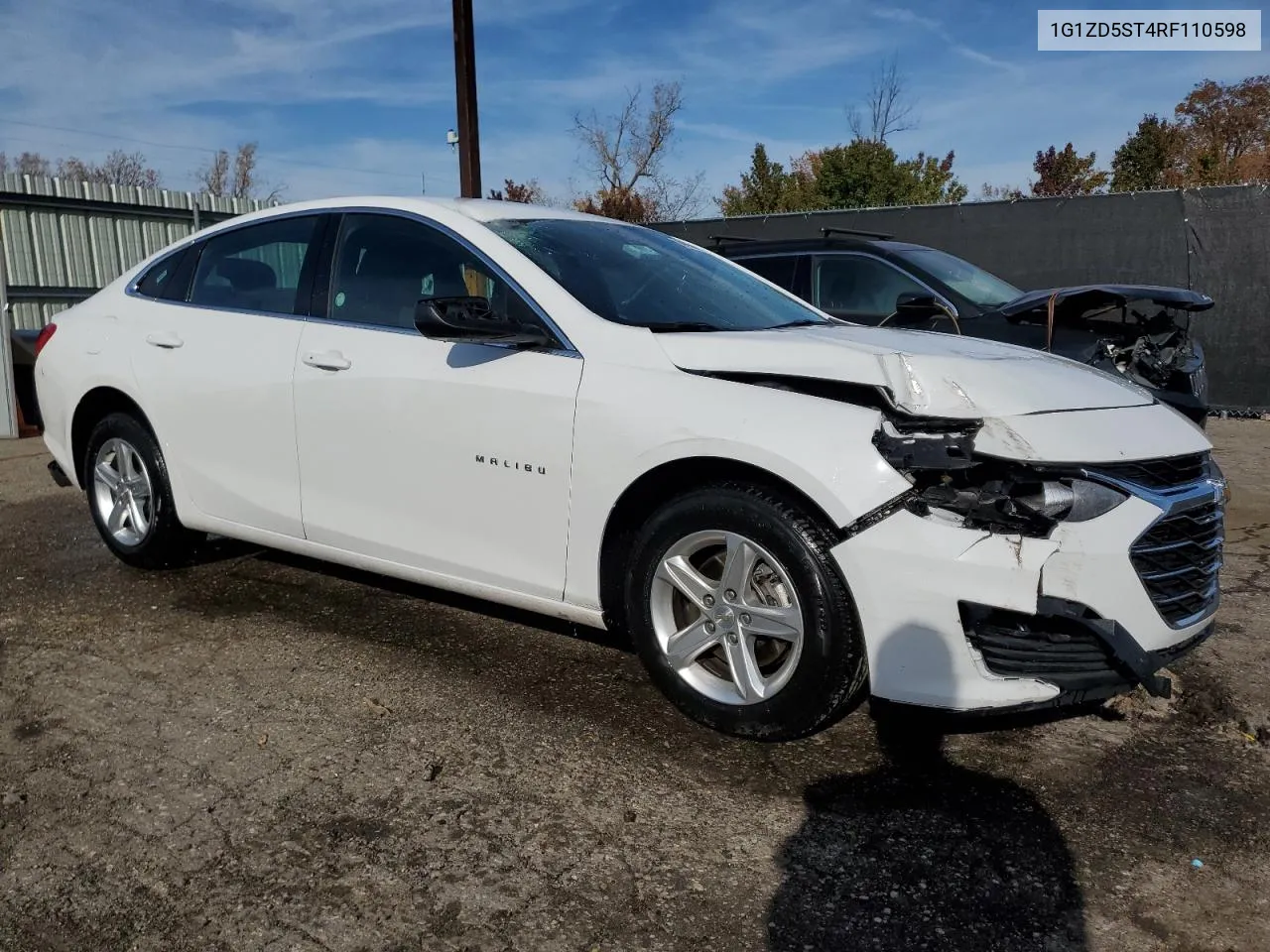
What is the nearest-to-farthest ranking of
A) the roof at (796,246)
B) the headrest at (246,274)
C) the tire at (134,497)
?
the headrest at (246,274) → the tire at (134,497) → the roof at (796,246)

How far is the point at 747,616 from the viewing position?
3.00 meters

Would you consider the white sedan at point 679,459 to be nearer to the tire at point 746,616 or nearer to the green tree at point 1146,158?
the tire at point 746,616

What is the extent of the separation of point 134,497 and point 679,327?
290 centimetres

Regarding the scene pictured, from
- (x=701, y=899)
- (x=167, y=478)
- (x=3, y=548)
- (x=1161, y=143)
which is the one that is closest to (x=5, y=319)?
(x=3, y=548)

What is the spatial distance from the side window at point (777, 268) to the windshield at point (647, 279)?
321 cm

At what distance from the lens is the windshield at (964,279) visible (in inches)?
270

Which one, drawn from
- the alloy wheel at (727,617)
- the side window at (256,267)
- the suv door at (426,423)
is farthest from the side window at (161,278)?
the alloy wheel at (727,617)

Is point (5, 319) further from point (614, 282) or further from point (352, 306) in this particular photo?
point (614, 282)

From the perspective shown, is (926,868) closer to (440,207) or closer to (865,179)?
(440,207)

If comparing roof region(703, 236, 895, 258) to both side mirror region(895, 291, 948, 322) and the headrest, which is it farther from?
the headrest

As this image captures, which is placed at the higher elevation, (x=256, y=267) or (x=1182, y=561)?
(x=256, y=267)

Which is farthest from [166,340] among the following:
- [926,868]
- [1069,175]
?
[1069,175]

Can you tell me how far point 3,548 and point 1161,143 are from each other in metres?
31.5

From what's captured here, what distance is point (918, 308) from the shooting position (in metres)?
6.25
